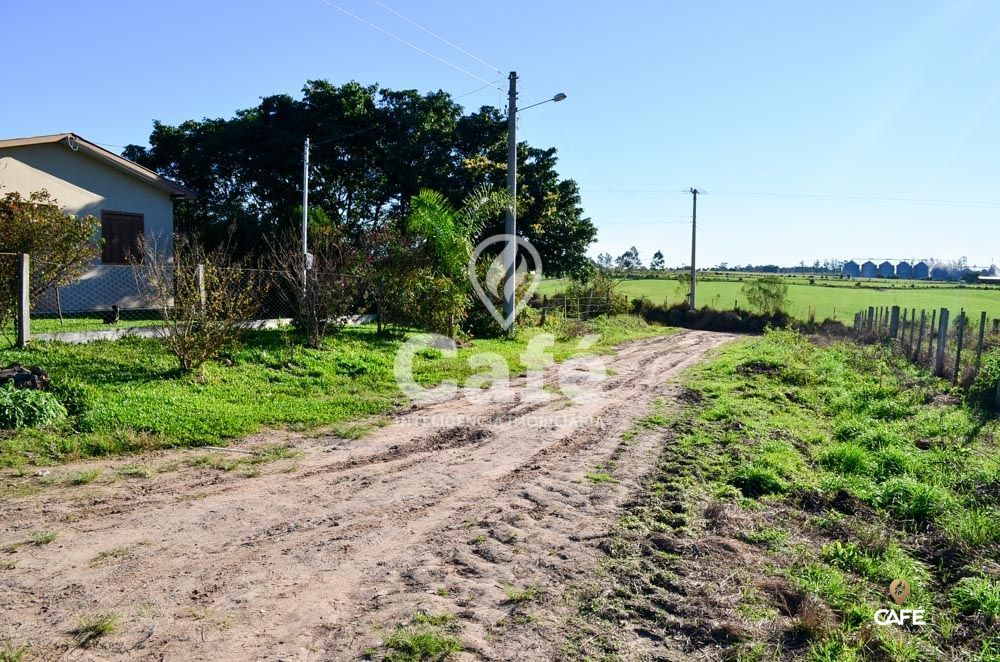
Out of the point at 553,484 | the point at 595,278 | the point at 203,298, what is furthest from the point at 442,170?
the point at 553,484

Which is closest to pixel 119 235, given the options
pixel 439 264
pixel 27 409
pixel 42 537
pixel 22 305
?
pixel 22 305

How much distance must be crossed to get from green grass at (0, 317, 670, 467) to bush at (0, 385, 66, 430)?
196 millimetres

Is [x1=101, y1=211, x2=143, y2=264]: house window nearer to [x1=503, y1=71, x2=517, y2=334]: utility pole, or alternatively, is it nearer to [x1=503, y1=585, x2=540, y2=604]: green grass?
[x1=503, y1=71, x2=517, y2=334]: utility pole

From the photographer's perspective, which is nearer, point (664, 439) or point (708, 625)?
point (708, 625)

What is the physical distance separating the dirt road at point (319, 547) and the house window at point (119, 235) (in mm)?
12216

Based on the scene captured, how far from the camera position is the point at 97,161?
16.8m

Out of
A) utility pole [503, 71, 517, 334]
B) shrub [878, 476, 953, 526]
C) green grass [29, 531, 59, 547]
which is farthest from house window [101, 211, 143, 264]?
shrub [878, 476, 953, 526]

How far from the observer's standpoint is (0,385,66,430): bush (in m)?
7.09

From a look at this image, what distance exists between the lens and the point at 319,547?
189 inches

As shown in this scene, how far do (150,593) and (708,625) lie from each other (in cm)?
347

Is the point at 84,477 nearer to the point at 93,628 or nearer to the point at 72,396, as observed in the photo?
the point at 72,396

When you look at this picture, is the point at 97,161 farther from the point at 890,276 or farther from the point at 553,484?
the point at 890,276

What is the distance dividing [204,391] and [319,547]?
16.9 feet

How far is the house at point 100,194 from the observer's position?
15.4 m
